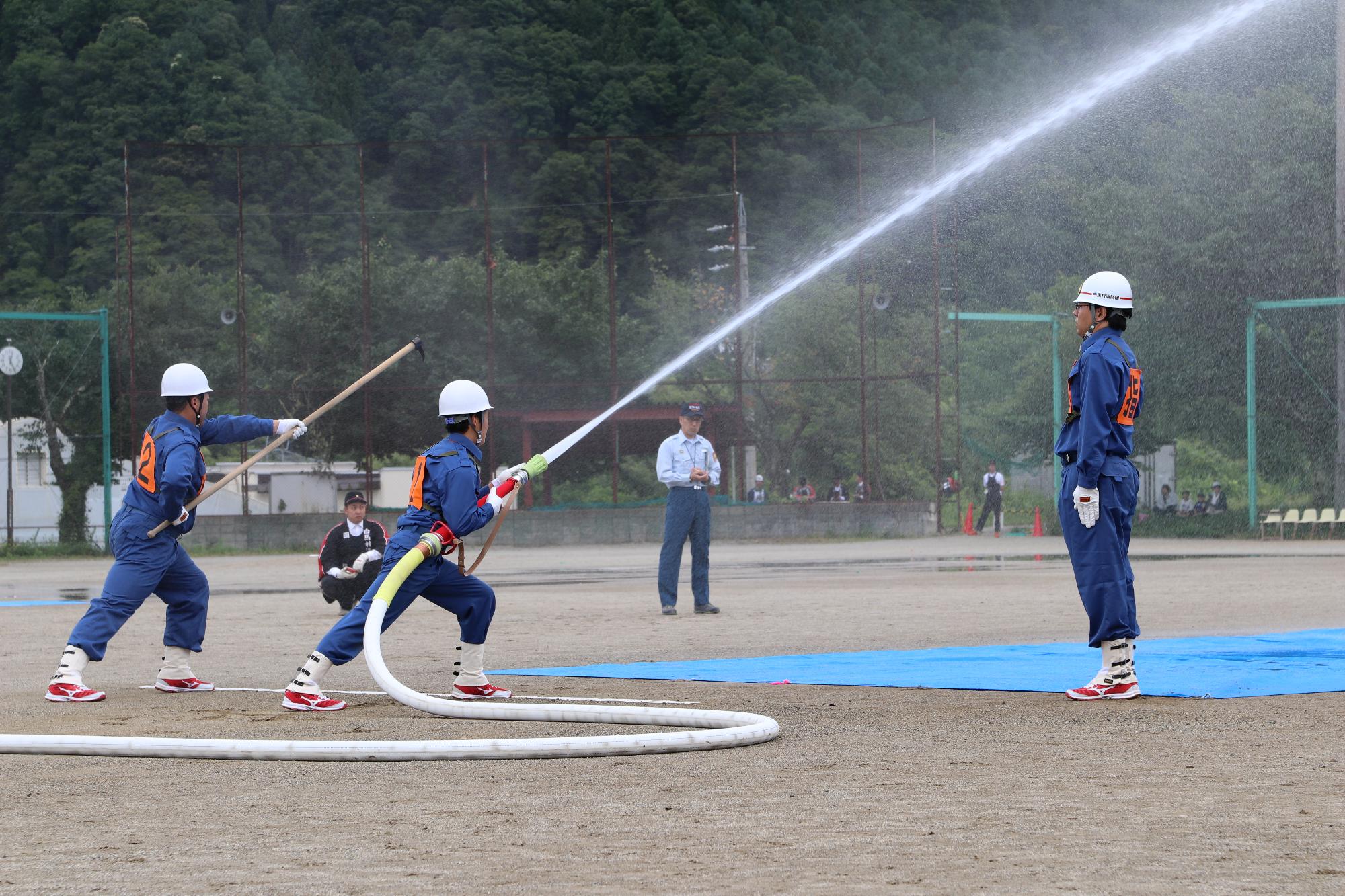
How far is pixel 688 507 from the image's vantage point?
15445mm

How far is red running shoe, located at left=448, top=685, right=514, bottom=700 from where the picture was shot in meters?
9.02

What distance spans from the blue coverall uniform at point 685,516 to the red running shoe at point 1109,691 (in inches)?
270

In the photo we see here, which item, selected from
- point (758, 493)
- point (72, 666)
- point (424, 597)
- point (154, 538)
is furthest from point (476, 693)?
point (758, 493)

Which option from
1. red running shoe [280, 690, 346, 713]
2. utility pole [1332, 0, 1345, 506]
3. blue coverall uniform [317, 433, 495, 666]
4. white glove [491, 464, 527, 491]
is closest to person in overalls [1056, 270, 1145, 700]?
white glove [491, 464, 527, 491]

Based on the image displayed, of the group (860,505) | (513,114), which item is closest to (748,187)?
(860,505)

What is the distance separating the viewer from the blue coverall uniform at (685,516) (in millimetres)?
15219

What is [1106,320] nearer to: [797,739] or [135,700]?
[797,739]

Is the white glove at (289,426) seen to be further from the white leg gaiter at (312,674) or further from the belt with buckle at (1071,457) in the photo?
the belt with buckle at (1071,457)

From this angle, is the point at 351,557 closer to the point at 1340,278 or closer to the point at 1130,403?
the point at 1130,403

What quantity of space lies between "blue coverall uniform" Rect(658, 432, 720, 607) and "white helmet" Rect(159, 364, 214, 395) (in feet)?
19.8

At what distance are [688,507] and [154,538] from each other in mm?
6687

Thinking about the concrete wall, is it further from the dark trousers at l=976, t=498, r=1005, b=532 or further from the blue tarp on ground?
the blue tarp on ground

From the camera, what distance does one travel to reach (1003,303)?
54562 millimetres

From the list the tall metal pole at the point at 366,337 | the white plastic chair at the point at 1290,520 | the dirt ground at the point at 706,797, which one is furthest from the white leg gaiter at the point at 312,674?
the white plastic chair at the point at 1290,520
